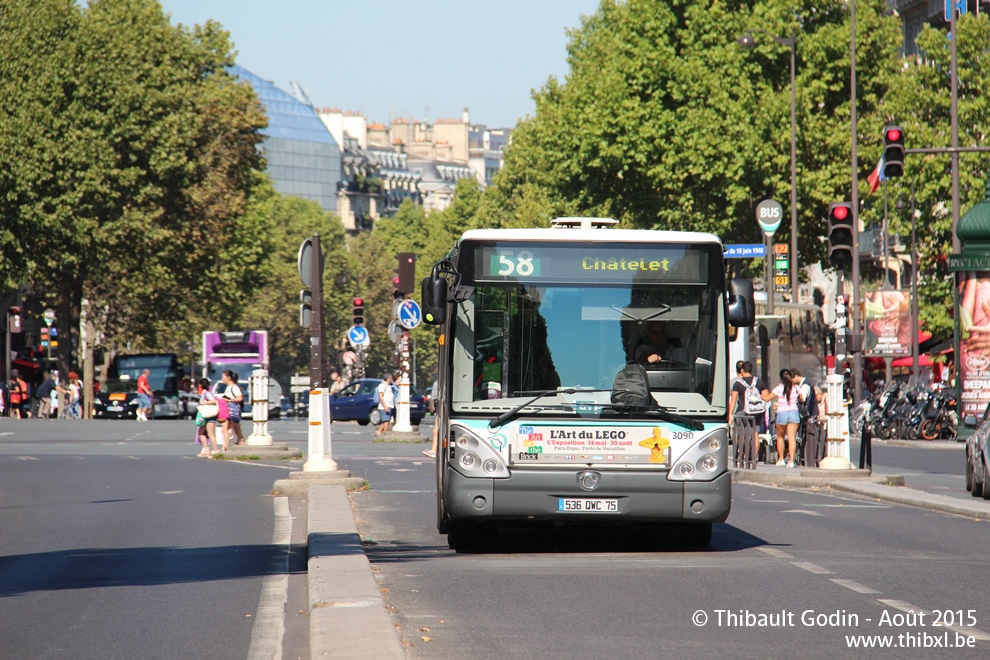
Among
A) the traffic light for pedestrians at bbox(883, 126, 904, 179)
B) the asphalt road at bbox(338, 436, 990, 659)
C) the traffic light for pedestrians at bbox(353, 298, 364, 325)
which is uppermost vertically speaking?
the traffic light for pedestrians at bbox(883, 126, 904, 179)

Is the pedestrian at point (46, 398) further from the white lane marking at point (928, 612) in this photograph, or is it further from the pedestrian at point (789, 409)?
the white lane marking at point (928, 612)

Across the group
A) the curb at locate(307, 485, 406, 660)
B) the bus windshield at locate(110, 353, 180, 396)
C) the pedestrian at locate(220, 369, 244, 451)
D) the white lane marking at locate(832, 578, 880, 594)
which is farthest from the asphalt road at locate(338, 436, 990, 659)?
the bus windshield at locate(110, 353, 180, 396)

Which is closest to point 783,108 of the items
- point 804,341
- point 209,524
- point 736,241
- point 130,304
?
point 736,241

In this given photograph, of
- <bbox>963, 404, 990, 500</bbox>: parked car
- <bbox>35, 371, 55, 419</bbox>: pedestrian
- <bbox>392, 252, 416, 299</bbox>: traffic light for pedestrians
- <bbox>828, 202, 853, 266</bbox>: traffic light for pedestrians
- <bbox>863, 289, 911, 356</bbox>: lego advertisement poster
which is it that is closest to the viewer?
<bbox>963, 404, 990, 500</bbox>: parked car

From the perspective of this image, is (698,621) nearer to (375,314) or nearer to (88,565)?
(88,565)

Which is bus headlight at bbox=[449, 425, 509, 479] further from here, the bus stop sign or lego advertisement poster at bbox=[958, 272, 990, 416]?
the bus stop sign

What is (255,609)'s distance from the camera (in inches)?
343

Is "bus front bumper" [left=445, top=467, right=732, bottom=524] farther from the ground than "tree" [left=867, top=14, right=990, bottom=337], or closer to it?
closer to it

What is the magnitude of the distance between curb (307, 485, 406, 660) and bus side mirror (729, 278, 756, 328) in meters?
3.46

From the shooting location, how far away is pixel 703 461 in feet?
37.5

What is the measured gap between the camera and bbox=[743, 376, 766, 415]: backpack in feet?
78.5

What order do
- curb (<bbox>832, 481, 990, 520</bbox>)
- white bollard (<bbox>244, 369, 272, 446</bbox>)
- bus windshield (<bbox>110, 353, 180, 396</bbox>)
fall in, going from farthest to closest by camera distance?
bus windshield (<bbox>110, 353, 180, 396</bbox>), white bollard (<bbox>244, 369, 272, 446</bbox>), curb (<bbox>832, 481, 990, 520</bbox>)

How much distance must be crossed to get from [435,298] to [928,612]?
4.72 meters

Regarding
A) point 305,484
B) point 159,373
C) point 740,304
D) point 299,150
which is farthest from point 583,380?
point 299,150
